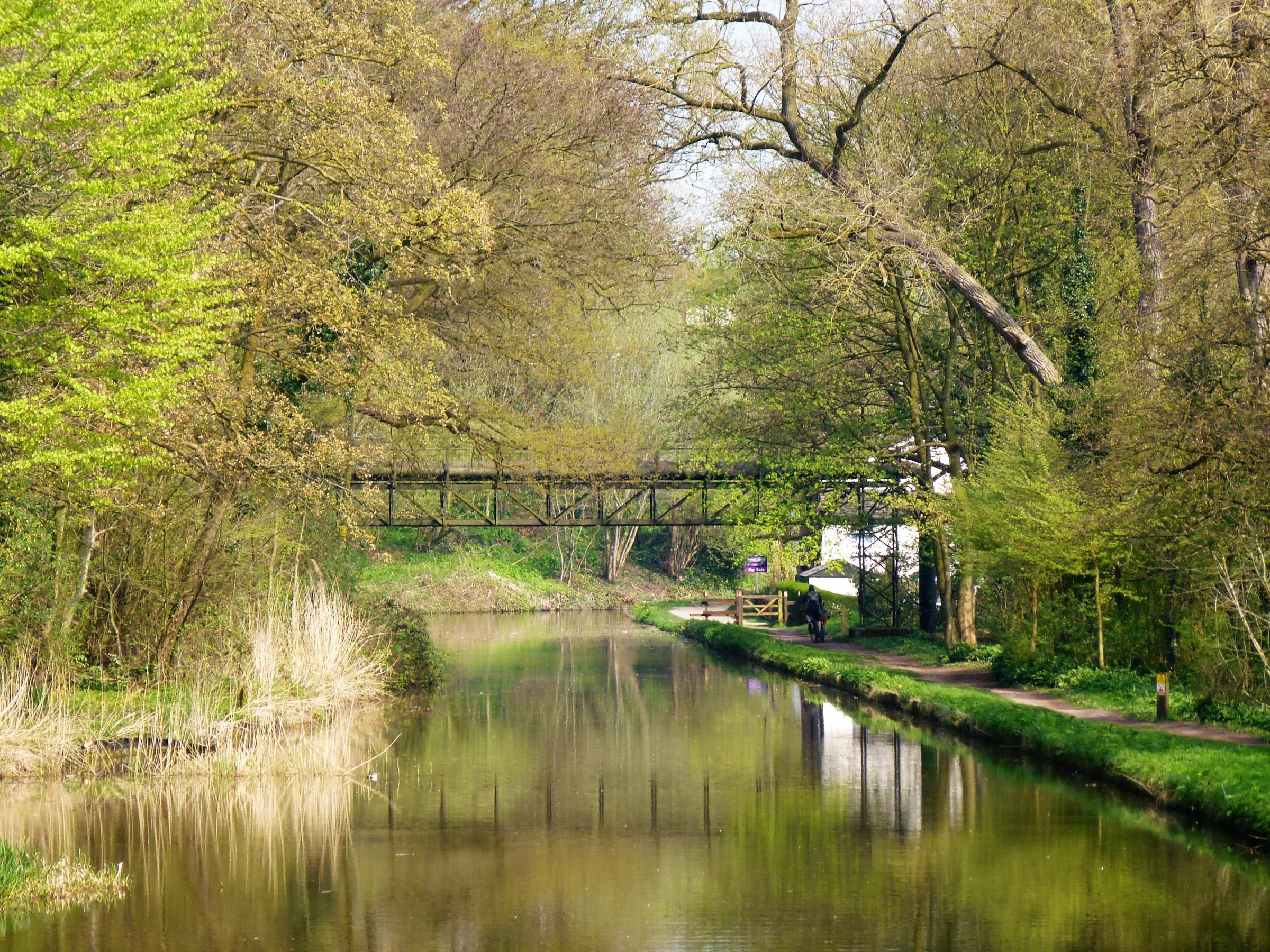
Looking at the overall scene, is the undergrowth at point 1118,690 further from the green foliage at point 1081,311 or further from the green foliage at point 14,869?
the green foliage at point 14,869

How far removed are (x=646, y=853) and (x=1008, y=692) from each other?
1111 cm

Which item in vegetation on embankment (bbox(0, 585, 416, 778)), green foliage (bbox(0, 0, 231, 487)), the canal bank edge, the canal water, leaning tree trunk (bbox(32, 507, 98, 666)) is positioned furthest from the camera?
leaning tree trunk (bbox(32, 507, 98, 666))

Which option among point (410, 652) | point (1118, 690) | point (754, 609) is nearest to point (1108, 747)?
point (1118, 690)

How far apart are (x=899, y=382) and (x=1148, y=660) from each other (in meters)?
10.5

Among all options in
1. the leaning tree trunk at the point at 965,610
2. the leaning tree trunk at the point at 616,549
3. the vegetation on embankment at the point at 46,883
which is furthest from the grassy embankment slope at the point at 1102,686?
the leaning tree trunk at the point at 616,549

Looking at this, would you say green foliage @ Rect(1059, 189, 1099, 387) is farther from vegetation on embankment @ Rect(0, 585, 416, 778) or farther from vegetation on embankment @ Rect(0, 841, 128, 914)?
vegetation on embankment @ Rect(0, 841, 128, 914)

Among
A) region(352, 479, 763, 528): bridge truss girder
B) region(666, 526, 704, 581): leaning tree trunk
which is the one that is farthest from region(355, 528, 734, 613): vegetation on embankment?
region(352, 479, 763, 528): bridge truss girder

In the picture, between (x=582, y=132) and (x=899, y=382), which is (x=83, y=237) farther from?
(x=899, y=382)

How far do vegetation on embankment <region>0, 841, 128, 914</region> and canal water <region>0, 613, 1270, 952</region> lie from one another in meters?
0.28

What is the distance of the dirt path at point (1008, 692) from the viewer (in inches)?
640

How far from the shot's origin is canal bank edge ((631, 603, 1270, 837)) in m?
12.9

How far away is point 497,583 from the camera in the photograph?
5881cm

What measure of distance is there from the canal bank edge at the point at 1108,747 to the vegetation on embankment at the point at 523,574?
31533 millimetres

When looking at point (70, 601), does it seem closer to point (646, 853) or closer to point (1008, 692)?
point (646, 853)
